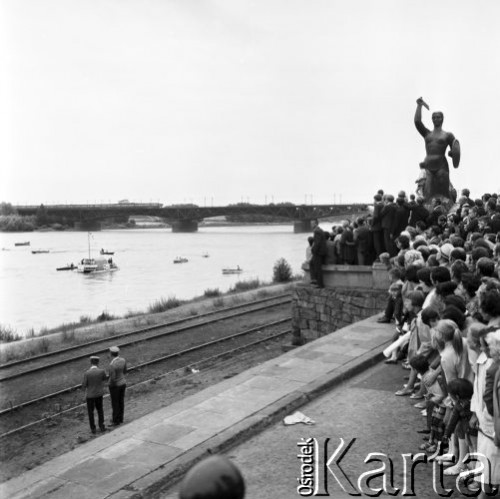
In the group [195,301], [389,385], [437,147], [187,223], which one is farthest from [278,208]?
[389,385]

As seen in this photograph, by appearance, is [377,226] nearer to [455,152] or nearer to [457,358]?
[455,152]

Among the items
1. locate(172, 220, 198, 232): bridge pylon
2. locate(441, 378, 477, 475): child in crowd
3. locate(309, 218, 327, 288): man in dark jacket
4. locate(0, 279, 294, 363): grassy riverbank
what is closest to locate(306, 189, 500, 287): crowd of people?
locate(309, 218, 327, 288): man in dark jacket

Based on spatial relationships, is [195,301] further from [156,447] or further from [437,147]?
[156,447]

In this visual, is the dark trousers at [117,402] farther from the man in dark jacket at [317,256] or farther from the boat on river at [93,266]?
the boat on river at [93,266]

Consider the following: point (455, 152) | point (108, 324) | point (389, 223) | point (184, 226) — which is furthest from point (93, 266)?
point (184, 226)

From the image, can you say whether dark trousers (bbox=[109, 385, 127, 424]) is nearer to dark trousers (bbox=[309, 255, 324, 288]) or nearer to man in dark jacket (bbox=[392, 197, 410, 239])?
dark trousers (bbox=[309, 255, 324, 288])

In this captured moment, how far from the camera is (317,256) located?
15.2 metres

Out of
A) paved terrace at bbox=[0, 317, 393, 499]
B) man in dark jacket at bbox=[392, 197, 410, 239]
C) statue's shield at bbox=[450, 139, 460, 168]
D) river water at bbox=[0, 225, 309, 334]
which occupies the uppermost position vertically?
statue's shield at bbox=[450, 139, 460, 168]

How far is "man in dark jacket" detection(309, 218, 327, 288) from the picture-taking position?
1483 cm

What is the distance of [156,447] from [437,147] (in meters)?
13.5

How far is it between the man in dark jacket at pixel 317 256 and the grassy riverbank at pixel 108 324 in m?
9.85

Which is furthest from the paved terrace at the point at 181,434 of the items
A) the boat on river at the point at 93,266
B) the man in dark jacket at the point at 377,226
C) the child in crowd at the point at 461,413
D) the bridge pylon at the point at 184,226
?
the bridge pylon at the point at 184,226

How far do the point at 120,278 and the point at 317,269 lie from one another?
119 ft

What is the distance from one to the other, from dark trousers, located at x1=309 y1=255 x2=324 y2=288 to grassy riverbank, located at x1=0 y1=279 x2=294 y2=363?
32.3ft
